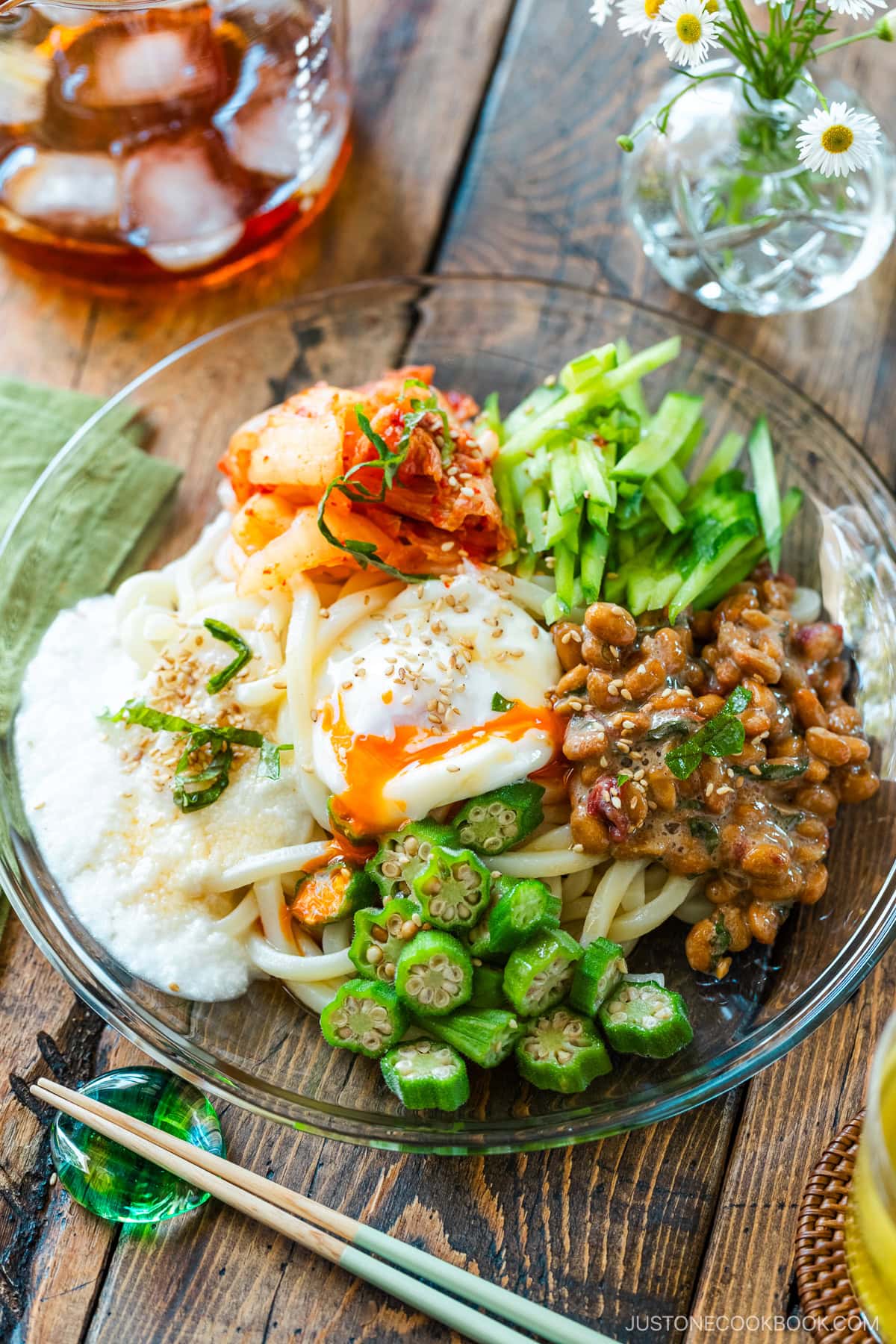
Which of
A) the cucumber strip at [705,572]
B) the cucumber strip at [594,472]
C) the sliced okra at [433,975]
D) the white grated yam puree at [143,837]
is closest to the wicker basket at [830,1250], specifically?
the sliced okra at [433,975]

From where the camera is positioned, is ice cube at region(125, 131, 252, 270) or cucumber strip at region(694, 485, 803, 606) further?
ice cube at region(125, 131, 252, 270)

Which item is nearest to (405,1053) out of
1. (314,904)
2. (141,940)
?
(314,904)

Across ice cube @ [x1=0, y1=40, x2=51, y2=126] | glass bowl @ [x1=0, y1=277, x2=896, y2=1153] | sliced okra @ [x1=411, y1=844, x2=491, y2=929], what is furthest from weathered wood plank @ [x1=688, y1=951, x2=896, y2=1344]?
ice cube @ [x1=0, y1=40, x2=51, y2=126]

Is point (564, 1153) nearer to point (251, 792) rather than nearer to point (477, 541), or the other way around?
point (251, 792)

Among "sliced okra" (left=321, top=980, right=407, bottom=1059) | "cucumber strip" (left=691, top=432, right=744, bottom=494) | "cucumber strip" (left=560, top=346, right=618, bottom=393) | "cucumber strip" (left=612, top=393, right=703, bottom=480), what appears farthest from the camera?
"cucumber strip" (left=691, top=432, right=744, bottom=494)

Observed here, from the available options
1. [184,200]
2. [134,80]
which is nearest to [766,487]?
[184,200]

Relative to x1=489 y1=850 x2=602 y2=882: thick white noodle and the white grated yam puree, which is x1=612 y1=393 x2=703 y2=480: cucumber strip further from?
the white grated yam puree
